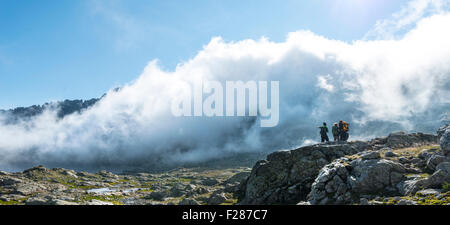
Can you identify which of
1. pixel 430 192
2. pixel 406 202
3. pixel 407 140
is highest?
pixel 407 140

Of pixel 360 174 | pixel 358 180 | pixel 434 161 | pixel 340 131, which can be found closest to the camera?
pixel 434 161

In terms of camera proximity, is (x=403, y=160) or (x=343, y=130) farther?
(x=343, y=130)

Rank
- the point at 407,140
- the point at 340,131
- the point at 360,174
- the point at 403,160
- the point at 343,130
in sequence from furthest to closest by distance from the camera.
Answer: the point at 340,131 < the point at 343,130 < the point at 407,140 < the point at 403,160 < the point at 360,174

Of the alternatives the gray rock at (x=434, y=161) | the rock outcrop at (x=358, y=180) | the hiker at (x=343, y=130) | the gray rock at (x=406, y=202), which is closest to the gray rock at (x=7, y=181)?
the hiker at (x=343, y=130)

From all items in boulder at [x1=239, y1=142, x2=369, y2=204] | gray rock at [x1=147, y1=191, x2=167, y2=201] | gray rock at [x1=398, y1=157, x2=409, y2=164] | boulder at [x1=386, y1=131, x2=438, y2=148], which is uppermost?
boulder at [x1=386, y1=131, x2=438, y2=148]

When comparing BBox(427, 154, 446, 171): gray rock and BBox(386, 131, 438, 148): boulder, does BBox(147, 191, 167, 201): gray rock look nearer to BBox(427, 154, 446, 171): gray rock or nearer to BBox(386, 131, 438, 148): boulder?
BBox(386, 131, 438, 148): boulder

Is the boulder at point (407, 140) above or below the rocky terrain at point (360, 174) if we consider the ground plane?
above

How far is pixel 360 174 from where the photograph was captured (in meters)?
33.2

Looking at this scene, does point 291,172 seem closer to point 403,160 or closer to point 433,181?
point 403,160

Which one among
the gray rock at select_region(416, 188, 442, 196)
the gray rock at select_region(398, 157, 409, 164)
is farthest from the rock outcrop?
the gray rock at select_region(416, 188, 442, 196)

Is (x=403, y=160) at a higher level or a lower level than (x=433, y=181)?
higher

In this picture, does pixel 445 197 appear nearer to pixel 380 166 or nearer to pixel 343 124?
pixel 380 166

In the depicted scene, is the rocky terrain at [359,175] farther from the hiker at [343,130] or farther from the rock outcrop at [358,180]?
the hiker at [343,130]

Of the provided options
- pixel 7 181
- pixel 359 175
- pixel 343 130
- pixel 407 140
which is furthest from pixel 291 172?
pixel 7 181
